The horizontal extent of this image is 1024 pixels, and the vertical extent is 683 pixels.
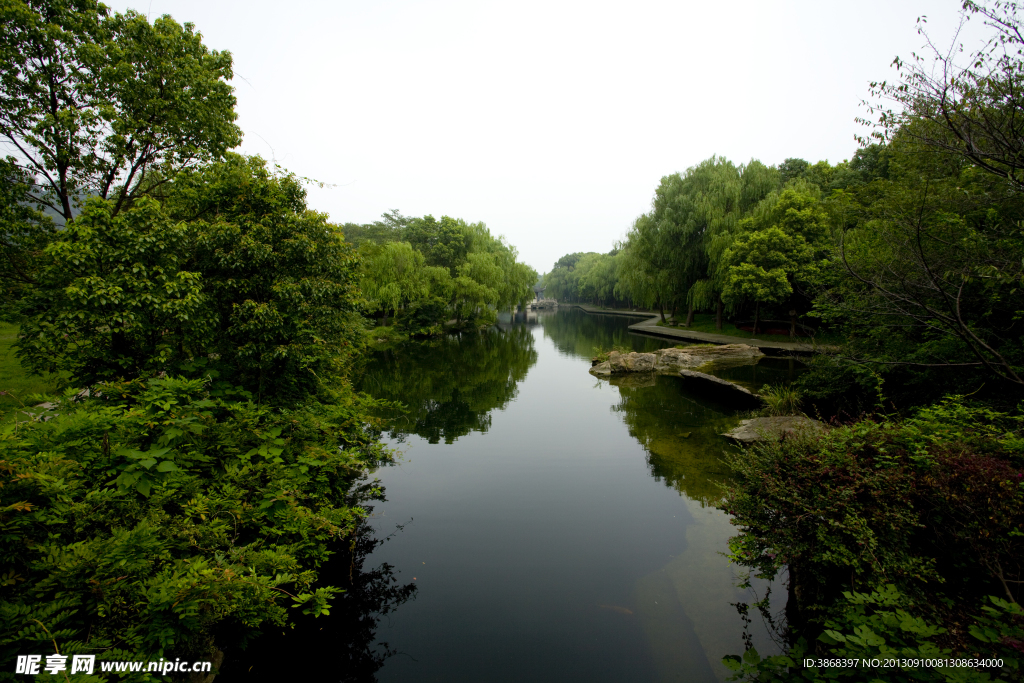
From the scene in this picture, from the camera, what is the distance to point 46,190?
923 centimetres

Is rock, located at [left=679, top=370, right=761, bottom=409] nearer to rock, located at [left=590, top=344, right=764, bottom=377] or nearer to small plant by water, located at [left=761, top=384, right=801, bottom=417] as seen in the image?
small plant by water, located at [left=761, top=384, right=801, bottom=417]

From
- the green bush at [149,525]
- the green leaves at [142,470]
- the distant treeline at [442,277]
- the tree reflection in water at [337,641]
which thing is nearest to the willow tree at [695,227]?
the distant treeline at [442,277]

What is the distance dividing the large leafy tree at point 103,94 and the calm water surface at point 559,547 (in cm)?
840

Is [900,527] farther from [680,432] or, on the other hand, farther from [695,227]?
[695,227]

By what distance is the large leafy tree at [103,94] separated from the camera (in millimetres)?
8062

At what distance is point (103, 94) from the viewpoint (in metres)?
8.75

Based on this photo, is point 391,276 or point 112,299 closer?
point 112,299

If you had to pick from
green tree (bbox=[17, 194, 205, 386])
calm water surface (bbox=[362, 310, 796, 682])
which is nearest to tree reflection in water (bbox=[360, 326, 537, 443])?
calm water surface (bbox=[362, 310, 796, 682])

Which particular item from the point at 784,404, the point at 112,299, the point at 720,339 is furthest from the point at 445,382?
the point at 720,339

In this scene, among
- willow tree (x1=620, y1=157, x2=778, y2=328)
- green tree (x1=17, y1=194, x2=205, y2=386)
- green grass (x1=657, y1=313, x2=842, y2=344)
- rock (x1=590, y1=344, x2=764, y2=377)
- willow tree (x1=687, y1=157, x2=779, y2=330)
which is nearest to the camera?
green tree (x1=17, y1=194, x2=205, y2=386)

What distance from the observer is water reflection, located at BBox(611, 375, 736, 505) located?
26.4 ft

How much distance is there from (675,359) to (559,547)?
15888mm

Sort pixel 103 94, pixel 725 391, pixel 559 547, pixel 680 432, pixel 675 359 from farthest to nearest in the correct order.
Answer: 1. pixel 675 359
2. pixel 725 391
3. pixel 680 432
4. pixel 103 94
5. pixel 559 547

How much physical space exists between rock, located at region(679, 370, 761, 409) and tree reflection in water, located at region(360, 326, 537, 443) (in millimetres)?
6770
